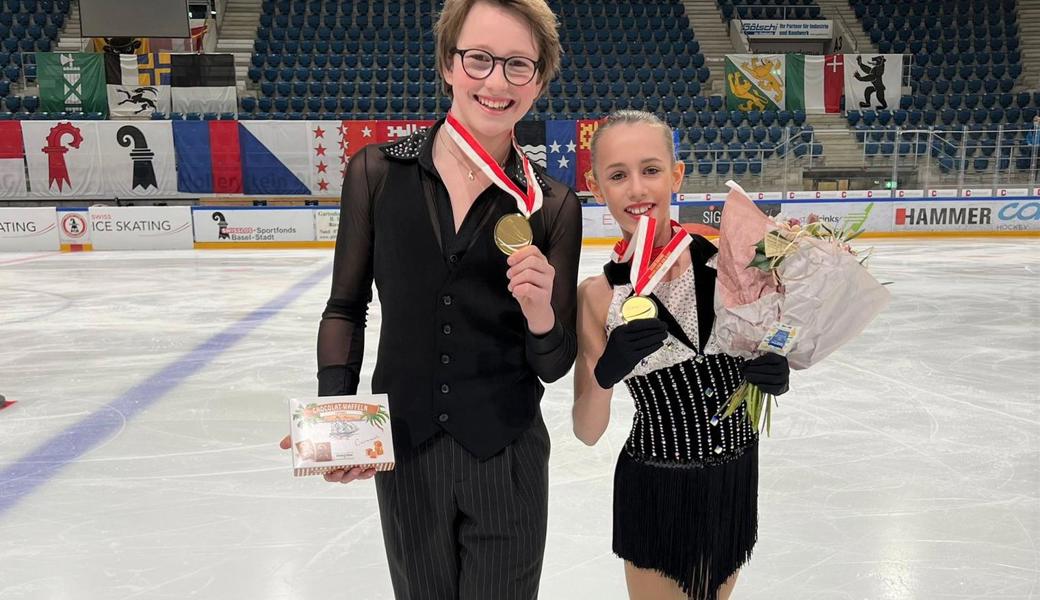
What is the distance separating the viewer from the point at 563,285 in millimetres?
1169

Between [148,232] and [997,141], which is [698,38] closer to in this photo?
[997,141]

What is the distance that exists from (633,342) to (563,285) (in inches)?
5.5

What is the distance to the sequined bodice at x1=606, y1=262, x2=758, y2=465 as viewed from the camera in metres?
1.35

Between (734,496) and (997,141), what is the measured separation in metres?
11.9

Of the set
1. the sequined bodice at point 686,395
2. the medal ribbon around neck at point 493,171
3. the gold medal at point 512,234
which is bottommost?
the sequined bodice at point 686,395

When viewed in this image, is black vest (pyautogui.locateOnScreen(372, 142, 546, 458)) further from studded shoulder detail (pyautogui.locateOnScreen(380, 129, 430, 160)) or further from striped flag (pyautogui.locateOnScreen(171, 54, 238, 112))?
striped flag (pyautogui.locateOnScreen(171, 54, 238, 112))

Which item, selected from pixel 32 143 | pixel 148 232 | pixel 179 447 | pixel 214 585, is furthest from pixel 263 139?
pixel 214 585

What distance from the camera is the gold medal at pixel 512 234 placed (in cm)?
104

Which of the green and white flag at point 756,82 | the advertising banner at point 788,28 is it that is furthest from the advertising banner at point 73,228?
the advertising banner at point 788,28

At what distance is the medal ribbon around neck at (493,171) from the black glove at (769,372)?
445 millimetres

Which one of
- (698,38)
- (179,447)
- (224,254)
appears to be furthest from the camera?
(698,38)

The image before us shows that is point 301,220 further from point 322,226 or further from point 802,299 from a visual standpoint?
point 802,299

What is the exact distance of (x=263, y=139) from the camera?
11.8 m

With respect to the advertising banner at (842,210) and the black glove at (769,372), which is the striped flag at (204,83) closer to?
the advertising banner at (842,210)
